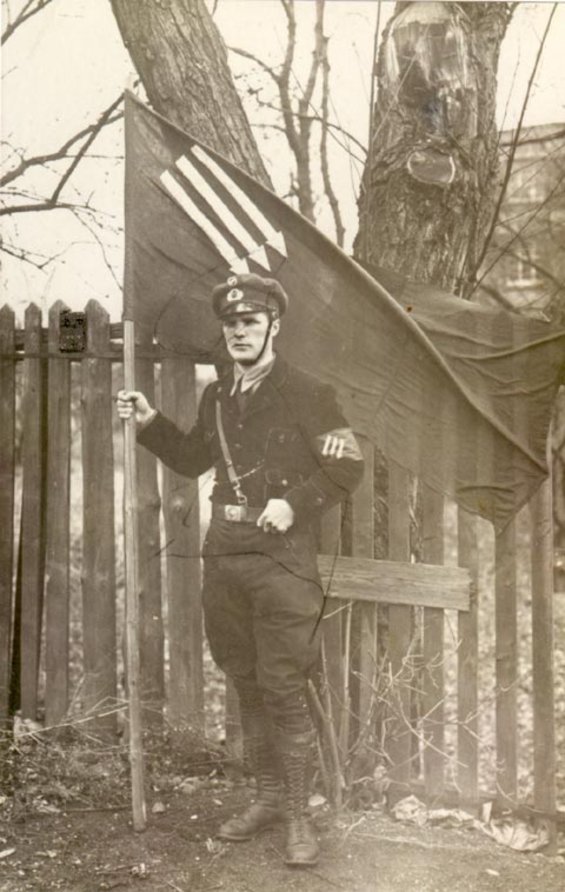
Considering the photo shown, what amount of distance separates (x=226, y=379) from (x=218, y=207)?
71 cm

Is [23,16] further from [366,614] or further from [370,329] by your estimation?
[366,614]

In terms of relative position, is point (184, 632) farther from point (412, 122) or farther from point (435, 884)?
point (412, 122)

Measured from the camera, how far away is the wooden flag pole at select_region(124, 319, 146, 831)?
3414mm

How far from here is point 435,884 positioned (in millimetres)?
3209

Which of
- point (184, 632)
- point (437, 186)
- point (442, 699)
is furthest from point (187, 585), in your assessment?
point (437, 186)

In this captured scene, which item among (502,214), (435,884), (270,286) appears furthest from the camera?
(502,214)

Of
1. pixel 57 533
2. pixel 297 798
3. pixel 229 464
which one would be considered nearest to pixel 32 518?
pixel 57 533

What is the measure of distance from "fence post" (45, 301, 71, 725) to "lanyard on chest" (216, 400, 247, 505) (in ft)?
3.03

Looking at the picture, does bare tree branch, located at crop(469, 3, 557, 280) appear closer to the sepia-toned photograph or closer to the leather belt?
the sepia-toned photograph

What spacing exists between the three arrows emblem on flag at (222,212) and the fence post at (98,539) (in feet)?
2.86

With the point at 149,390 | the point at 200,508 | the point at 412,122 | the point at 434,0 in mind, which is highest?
the point at 434,0

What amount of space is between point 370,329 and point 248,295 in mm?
518

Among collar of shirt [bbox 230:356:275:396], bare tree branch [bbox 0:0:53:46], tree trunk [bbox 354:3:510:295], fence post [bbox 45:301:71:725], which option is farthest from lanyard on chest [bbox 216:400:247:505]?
bare tree branch [bbox 0:0:53:46]

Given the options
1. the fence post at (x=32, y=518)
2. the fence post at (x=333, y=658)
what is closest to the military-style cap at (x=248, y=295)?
the fence post at (x=333, y=658)
